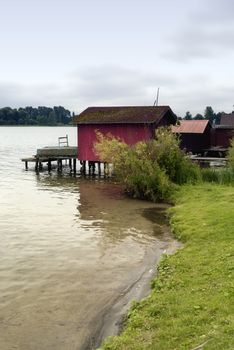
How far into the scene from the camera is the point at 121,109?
37.1 m

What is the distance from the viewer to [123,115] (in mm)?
35844

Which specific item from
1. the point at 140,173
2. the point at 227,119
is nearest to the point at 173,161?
the point at 140,173

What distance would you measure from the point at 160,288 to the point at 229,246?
3.21 metres

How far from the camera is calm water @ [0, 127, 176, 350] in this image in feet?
29.8

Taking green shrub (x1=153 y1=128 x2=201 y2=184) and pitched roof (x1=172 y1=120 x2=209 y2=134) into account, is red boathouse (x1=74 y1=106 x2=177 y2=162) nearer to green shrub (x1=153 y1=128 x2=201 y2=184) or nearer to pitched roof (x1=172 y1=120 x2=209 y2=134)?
green shrub (x1=153 y1=128 x2=201 y2=184)

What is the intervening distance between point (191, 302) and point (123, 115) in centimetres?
2835

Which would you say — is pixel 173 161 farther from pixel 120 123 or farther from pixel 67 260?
pixel 67 260

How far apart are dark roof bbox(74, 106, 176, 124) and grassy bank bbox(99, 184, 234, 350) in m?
19.7

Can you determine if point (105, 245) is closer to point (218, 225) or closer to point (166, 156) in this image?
point (218, 225)

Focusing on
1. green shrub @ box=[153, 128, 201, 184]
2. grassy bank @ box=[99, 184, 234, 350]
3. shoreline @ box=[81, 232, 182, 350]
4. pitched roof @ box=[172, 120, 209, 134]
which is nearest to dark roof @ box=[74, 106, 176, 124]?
green shrub @ box=[153, 128, 201, 184]

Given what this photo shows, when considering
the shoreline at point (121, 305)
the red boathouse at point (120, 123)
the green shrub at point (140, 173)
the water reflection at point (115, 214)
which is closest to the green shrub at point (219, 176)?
the green shrub at point (140, 173)

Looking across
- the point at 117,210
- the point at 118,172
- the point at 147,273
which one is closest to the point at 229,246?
the point at 147,273

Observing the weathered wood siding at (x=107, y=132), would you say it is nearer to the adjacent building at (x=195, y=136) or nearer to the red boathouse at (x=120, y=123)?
the red boathouse at (x=120, y=123)

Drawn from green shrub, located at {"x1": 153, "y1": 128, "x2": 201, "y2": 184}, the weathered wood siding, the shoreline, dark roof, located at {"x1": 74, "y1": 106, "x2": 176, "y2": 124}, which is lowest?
the shoreline
